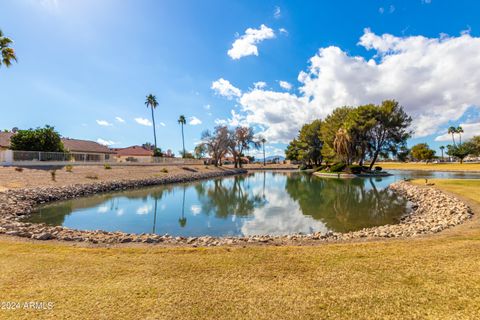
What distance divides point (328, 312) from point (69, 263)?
16.7 ft

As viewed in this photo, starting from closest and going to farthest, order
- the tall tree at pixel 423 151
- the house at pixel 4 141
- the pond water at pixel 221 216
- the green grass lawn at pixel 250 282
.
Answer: the green grass lawn at pixel 250 282, the pond water at pixel 221 216, the house at pixel 4 141, the tall tree at pixel 423 151

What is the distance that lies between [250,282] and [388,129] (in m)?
45.9

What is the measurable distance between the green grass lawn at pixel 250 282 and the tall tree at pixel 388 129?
4046 centimetres

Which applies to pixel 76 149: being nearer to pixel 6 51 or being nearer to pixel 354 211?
pixel 6 51

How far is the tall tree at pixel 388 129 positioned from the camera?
132 feet

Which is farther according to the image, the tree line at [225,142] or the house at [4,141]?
the tree line at [225,142]

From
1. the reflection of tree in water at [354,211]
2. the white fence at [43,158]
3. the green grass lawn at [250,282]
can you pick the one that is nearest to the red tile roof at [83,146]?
the white fence at [43,158]

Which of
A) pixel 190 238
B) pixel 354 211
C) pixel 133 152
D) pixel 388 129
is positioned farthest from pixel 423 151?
pixel 190 238

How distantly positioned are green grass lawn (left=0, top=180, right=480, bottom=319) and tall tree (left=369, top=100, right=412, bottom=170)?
1593 inches

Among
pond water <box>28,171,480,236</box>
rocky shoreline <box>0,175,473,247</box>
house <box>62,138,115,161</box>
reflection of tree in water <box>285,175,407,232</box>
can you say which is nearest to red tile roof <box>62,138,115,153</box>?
house <box>62,138,115,161</box>

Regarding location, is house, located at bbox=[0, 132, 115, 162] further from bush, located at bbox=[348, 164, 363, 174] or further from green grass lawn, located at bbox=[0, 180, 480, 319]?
bush, located at bbox=[348, 164, 363, 174]

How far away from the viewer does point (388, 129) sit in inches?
1633

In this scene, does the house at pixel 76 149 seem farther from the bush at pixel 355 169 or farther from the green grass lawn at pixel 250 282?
the bush at pixel 355 169

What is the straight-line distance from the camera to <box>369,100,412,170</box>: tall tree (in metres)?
40.3
